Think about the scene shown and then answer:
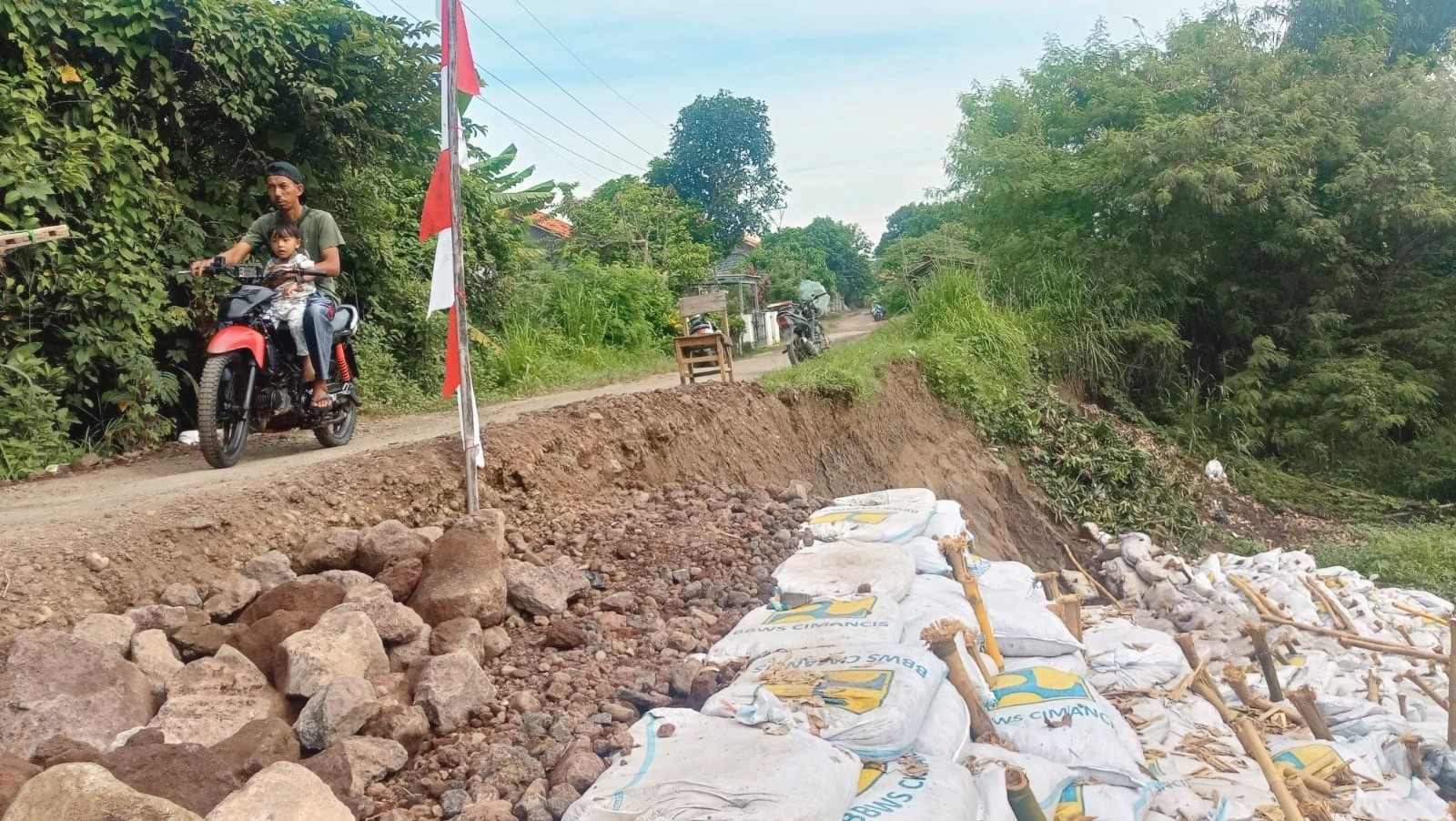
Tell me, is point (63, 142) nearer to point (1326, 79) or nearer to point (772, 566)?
point (772, 566)

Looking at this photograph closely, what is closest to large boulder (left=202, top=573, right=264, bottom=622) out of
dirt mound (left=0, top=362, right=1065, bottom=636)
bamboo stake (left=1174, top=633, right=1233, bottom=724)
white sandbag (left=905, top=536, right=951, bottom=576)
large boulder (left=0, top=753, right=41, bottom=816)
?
dirt mound (left=0, top=362, right=1065, bottom=636)

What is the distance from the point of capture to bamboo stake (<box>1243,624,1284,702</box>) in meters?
3.62

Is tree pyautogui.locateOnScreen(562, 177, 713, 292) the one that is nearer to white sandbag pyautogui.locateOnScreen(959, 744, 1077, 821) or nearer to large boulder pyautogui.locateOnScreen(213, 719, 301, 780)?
white sandbag pyautogui.locateOnScreen(959, 744, 1077, 821)

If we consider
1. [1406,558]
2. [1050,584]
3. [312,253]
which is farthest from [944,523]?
[1406,558]

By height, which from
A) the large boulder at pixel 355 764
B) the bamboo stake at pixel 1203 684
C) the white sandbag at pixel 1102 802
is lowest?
the bamboo stake at pixel 1203 684

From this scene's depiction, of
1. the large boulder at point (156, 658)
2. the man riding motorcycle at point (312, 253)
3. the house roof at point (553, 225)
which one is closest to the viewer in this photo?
the large boulder at point (156, 658)

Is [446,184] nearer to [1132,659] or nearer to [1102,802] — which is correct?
[1102,802]

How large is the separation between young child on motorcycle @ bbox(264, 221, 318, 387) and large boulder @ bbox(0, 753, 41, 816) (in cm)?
297

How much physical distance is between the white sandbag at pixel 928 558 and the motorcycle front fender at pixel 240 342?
128 inches

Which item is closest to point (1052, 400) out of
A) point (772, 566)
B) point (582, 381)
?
point (582, 381)

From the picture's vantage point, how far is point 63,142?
215 inches

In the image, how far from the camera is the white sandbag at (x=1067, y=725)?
Result: 280 cm

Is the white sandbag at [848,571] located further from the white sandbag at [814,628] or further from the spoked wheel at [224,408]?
the spoked wheel at [224,408]

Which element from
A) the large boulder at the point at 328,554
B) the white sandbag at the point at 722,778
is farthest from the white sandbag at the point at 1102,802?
the large boulder at the point at 328,554
